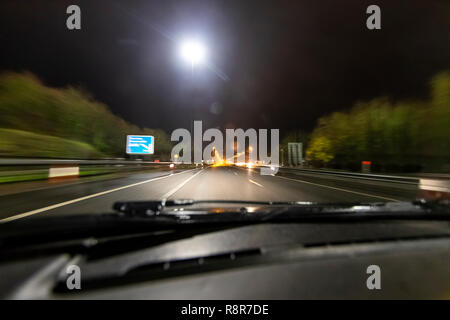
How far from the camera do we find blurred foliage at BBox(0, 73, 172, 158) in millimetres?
13406

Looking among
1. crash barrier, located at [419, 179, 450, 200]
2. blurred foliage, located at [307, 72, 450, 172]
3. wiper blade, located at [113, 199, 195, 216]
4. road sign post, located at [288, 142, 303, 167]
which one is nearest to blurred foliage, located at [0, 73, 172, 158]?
wiper blade, located at [113, 199, 195, 216]

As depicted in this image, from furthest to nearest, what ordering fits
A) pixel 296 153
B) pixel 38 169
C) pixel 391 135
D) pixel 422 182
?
pixel 296 153, pixel 391 135, pixel 38 169, pixel 422 182

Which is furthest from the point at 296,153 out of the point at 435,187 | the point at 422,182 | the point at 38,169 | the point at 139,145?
the point at 38,169

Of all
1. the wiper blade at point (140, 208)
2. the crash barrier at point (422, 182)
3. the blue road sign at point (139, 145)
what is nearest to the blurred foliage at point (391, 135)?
the crash barrier at point (422, 182)

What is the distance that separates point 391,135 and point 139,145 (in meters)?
32.3

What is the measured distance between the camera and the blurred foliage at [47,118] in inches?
528

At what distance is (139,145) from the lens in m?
25.2

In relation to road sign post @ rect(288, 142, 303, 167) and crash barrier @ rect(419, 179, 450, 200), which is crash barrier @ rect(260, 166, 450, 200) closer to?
crash barrier @ rect(419, 179, 450, 200)

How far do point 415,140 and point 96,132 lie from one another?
39112 mm

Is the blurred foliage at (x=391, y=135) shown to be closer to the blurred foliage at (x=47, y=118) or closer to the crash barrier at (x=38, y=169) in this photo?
the crash barrier at (x=38, y=169)

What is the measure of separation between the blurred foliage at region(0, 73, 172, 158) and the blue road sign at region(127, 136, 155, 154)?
388 cm

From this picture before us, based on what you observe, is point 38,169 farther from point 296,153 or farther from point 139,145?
point 296,153

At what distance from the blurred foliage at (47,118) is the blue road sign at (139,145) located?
3881 mm
